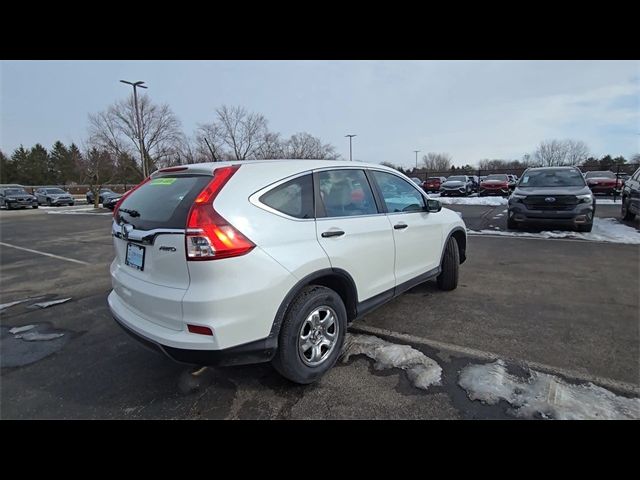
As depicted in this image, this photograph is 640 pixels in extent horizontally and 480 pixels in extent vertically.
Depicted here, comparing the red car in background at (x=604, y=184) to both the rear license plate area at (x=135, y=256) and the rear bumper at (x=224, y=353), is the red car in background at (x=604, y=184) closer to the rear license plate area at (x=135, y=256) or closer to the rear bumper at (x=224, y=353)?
the rear bumper at (x=224, y=353)

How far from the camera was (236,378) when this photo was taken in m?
2.74

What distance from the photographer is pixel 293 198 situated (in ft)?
8.15

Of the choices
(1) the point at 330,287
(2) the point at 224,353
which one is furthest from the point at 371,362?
(2) the point at 224,353

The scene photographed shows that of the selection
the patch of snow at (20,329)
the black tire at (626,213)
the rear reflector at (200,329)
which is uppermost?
the black tire at (626,213)

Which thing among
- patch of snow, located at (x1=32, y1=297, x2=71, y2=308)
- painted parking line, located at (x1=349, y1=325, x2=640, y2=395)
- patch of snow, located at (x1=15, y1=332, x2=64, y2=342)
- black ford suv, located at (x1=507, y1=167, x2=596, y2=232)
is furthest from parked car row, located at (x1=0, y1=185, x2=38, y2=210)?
black ford suv, located at (x1=507, y1=167, x2=596, y2=232)

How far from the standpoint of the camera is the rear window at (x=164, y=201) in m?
2.17

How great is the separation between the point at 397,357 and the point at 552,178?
8749mm

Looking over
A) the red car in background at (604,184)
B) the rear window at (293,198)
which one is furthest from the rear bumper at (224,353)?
the red car in background at (604,184)

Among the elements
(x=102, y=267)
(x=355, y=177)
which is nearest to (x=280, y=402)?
(x=355, y=177)

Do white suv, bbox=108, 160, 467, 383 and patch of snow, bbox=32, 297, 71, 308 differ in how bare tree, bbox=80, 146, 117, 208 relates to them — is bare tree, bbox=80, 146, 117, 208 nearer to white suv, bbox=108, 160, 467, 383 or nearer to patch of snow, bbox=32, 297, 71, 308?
patch of snow, bbox=32, 297, 71, 308

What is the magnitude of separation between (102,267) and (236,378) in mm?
5537

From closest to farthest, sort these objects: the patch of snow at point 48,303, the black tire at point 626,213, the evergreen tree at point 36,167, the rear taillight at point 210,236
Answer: the rear taillight at point 210,236, the patch of snow at point 48,303, the black tire at point 626,213, the evergreen tree at point 36,167

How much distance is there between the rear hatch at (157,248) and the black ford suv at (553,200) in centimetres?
885

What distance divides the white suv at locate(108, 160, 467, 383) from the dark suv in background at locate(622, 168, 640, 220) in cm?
1002
